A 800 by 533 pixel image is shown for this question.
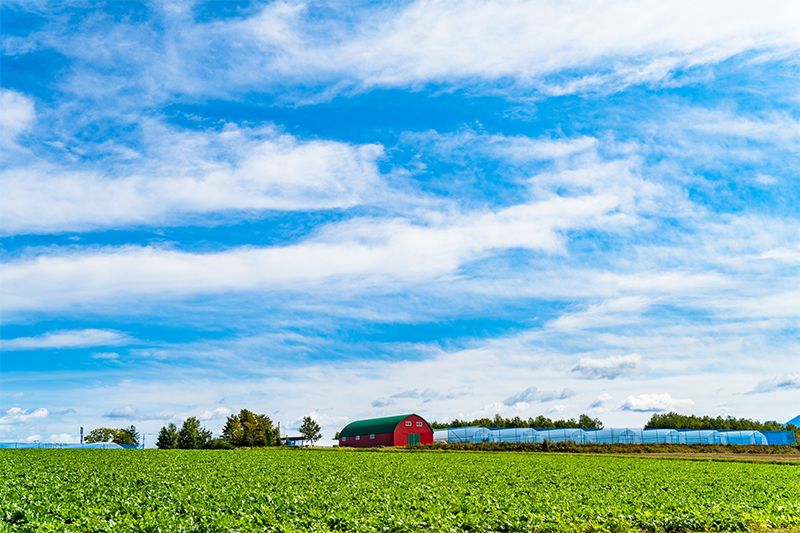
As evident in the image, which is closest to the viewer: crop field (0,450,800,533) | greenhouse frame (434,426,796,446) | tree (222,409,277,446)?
crop field (0,450,800,533)

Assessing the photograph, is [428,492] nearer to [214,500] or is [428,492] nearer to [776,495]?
[214,500]

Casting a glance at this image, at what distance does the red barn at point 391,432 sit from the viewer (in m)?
84.6

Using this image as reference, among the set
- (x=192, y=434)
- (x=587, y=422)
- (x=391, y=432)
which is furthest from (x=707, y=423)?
(x=192, y=434)

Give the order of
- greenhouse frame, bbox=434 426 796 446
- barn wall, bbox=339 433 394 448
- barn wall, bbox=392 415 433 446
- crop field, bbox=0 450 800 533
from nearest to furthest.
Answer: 1. crop field, bbox=0 450 800 533
2. greenhouse frame, bbox=434 426 796 446
3. barn wall, bbox=392 415 433 446
4. barn wall, bbox=339 433 394 448

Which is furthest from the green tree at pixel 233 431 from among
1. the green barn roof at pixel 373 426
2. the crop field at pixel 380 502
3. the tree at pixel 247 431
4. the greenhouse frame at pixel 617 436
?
the crop field at pixel 380 502

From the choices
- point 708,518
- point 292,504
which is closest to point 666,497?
point 708,518

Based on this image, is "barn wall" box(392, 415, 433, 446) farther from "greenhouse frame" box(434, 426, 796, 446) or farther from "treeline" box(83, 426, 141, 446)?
"treeline" box(83, 426, 141, 446)

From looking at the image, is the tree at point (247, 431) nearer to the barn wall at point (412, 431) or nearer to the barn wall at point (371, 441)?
the barn wall at point (371, 441)

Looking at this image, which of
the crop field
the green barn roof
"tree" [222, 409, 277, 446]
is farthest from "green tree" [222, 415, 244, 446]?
the crop field

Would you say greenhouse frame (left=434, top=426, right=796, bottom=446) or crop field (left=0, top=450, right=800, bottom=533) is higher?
crop field (left=0, top=450, right=800, bottom=533)

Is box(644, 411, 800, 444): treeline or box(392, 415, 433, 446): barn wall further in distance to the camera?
box(644, 411, 800, 444): treeline

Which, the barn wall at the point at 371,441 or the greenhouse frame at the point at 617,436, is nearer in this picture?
the greenhouse frame at the point at 617,436

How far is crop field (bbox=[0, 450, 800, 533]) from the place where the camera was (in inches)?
664

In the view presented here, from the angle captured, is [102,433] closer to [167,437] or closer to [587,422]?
[167,437]
